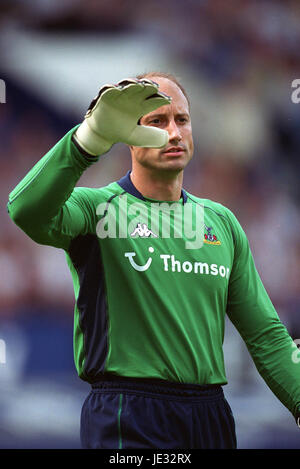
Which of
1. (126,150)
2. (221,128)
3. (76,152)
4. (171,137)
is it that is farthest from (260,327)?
(221,128)

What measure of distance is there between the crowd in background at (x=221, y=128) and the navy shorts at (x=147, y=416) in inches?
88.2

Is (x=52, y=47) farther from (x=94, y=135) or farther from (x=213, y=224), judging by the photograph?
(x=94, y=135)

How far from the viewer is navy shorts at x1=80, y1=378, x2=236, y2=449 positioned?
1.93m

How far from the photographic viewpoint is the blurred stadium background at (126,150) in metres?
4.09

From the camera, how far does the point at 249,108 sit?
4859 millimetres

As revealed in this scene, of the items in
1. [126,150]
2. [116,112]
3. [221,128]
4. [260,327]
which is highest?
[221,128]

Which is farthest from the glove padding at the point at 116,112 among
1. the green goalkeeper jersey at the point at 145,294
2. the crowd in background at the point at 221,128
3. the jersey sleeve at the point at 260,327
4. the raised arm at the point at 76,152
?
the crowd in background at the point at 221,128

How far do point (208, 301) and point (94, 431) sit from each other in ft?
1.84

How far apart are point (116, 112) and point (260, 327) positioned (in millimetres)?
1048

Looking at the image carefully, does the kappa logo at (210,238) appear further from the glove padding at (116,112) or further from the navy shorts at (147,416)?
the glove padding at (116,112)

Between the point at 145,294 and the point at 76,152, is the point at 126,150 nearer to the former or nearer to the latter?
the point at 145,294

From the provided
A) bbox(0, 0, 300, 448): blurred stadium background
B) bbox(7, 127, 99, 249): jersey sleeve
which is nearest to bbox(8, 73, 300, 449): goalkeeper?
bbox(7, 127, 99, 249): jersey sleeve

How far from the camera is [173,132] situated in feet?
7.29

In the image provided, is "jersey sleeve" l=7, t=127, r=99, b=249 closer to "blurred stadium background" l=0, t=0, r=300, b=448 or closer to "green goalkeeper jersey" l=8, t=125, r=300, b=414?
"green goalkeeper jersey" l=8, t=125, r=300, b=414
